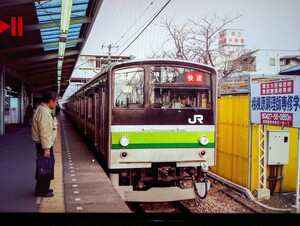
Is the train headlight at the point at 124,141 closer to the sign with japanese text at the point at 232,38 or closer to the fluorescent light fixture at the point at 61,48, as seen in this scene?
the sign with japanese text at the point at 232,38

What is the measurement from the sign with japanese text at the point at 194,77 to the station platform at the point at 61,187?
55.7 inches

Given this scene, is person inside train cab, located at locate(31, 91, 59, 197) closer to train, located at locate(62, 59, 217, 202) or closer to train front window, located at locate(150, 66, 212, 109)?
train, located at locate(62, 59, 217, 202)

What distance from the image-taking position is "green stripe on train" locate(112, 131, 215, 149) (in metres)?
3.88

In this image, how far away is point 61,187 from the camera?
3.79 m

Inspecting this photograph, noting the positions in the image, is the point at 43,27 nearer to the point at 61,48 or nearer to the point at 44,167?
the point at 61,48

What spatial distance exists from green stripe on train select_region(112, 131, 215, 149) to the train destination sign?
1133 mm

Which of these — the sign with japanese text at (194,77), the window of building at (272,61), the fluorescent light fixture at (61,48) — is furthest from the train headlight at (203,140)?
the fluorescent light fixture at (61,48)

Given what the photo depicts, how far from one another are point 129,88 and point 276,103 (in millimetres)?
1937

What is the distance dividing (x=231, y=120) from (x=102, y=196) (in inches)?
114

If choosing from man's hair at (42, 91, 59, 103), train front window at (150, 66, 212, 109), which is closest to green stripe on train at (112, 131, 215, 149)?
train front window at (150, 66, 212, 109)

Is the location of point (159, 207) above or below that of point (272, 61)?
below

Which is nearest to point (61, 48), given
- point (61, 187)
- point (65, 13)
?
point (65, 13)

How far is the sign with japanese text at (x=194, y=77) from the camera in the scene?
3.96 m
